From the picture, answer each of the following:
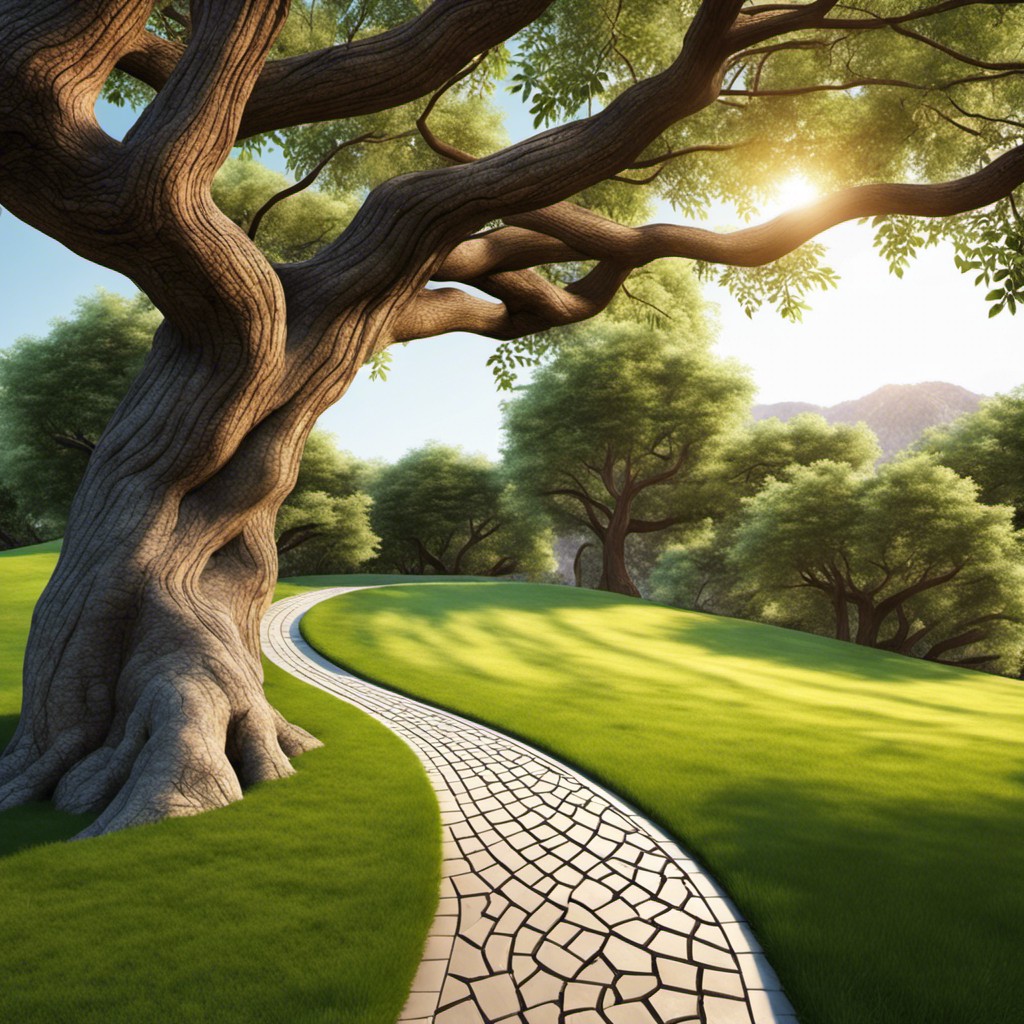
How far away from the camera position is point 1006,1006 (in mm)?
3166

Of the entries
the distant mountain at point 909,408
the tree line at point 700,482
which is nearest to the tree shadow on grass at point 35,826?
the tree line at point 700,482

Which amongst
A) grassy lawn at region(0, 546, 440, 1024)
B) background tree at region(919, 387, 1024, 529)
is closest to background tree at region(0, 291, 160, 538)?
grassy lawn at region(0, 546, 440, 1024)

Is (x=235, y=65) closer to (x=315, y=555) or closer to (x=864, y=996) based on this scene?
(x=864, y=996)

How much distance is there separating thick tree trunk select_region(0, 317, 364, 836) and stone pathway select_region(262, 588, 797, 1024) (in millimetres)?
2116

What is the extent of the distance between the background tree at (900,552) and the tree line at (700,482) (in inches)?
2.7

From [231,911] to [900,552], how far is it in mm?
25064

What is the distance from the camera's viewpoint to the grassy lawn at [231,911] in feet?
10.1

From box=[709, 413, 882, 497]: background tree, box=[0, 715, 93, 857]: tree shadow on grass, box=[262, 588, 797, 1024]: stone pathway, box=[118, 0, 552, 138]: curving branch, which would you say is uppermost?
box=[709, 413, 882, 497]: background tree

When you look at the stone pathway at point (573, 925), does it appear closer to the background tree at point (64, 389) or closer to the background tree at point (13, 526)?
the background tree at point (64, 389)

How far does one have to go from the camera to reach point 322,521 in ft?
107

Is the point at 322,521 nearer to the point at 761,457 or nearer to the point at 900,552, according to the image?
the point at 761,457

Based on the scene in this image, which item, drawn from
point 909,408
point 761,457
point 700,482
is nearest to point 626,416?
point 700,482

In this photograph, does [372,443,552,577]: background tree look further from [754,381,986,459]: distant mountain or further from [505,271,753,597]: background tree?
[754,381,986,459]: distant mountain

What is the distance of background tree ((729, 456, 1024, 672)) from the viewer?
74.2ft
